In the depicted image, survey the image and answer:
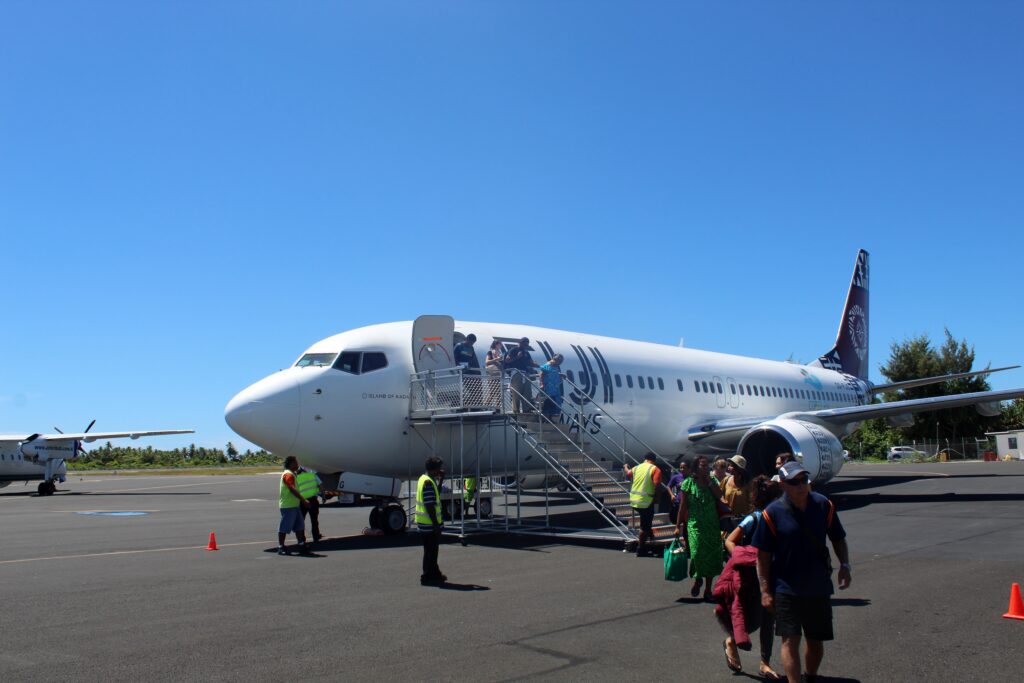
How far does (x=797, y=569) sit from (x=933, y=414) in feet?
212

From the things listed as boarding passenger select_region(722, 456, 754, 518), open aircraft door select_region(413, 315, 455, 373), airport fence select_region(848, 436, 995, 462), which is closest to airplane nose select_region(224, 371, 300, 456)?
open aircraft door select_region(413, 315, 455, 373)

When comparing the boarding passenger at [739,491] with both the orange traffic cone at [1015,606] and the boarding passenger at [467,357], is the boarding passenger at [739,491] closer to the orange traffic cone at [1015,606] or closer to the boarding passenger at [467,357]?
the orange traffic cone at [1015,606]

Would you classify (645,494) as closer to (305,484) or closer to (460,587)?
(460,587)

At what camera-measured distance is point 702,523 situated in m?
7.98

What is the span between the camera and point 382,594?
8883 millimetres

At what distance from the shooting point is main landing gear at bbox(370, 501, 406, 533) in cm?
1471

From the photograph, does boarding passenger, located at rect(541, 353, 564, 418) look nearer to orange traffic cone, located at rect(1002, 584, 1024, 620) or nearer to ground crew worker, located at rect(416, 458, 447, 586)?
ground crew worker, located at rect(416, 458, 447, 586)

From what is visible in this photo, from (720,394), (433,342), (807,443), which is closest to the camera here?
(433,342)

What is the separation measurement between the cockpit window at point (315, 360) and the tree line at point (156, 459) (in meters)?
67.1

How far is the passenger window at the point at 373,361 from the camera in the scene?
1441cm

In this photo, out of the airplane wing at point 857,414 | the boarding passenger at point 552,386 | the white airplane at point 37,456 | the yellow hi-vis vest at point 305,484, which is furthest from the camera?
the white airplane at point 37,456

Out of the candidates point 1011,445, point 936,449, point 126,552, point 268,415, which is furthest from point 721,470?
point 936,449

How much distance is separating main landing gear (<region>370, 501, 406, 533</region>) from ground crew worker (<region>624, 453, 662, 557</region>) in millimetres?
4870

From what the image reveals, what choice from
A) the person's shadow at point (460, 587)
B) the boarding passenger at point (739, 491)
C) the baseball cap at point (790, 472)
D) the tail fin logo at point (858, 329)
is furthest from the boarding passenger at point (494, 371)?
the tail fin logo at point (858, 329)
